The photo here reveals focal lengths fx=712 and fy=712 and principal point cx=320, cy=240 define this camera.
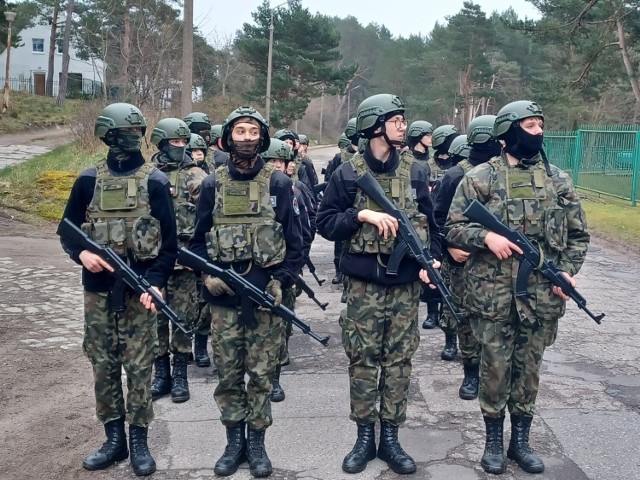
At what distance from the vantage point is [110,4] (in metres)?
36.0

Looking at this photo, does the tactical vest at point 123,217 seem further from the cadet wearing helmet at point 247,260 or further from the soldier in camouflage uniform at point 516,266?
the soldier in camouflage uniform at point 516,266

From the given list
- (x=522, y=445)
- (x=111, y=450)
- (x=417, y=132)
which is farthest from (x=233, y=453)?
(x=417, y=132)

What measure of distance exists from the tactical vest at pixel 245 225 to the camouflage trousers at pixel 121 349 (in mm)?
613

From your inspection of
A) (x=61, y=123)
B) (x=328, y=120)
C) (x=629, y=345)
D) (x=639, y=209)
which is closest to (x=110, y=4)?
(x=61, y=123)

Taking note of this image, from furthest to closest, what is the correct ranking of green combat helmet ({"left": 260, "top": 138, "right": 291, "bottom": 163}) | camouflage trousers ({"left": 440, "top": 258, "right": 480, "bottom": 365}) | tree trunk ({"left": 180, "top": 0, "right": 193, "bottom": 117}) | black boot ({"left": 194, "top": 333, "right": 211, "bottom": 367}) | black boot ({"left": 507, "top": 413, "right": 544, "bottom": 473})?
tree trunk ({"left": 180, "top": 0, "right": 193, "bottom": 117})
green combat helmet ({"left": 260, "top": 138, "right": 291, "bottom": 163})
black boot ({"left": 194, "top": 333, "right": 211, "bottom": 367})
camouflage trousers ({"left": 440, "top": 258, "right": 480, "bottom": 365})
black boot ({"left": 507, "top": 413, "right": 544, "bottom": 473})

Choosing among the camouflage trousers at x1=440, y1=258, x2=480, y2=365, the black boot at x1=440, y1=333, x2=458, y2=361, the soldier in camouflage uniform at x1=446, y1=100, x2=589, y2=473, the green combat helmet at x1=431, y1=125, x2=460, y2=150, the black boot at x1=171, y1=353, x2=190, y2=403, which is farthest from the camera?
the green combat helmet at x1=431, y1=125, x2=460, y2=150

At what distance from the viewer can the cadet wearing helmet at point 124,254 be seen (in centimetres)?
420

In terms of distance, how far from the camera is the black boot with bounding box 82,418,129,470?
4316mm

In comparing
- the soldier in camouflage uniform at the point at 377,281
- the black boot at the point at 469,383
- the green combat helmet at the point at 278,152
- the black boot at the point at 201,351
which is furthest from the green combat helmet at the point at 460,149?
the black boot at the point at 201,351

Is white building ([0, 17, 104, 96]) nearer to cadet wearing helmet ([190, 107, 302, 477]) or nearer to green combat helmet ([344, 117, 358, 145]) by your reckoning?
green combat helmet ([344, 117, 358, 145])

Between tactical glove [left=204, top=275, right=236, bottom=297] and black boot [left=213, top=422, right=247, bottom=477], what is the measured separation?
0.82 metres

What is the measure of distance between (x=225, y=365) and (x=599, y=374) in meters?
3.58

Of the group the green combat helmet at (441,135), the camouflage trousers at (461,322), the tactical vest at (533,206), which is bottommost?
the camouflage trousers at (461,322)

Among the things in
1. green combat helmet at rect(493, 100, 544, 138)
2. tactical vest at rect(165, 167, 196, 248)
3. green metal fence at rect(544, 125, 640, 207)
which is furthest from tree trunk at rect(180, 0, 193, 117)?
green combat helmet at rect(493, 100, 544, 138)
